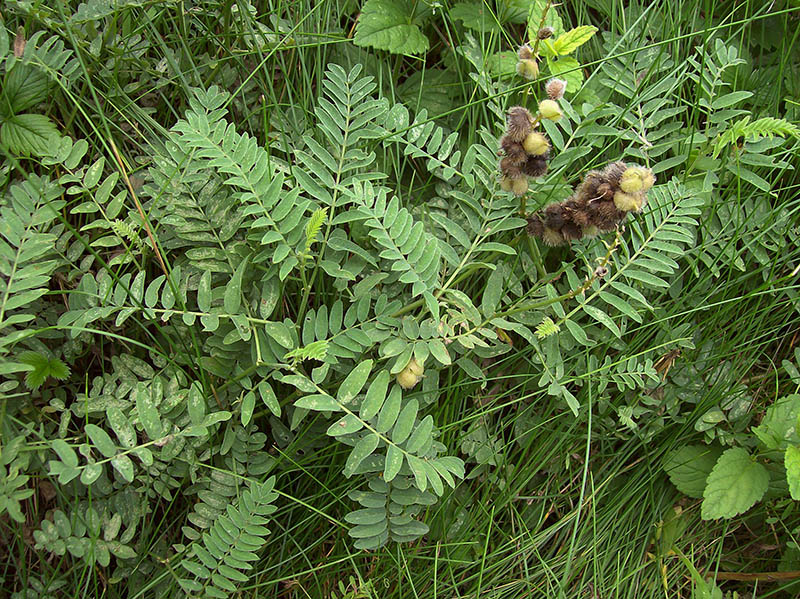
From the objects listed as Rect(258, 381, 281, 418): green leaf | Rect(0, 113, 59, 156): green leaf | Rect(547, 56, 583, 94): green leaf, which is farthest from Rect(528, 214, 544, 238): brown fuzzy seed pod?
Rect(0, 113, 59, 156): green leaf

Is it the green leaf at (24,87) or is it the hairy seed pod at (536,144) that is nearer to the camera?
the hairy seed pod at (536,144)

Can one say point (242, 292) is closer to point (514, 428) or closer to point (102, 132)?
point (102, 132)

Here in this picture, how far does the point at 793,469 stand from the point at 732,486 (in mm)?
191

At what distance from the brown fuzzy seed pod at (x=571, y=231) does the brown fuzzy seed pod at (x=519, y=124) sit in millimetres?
278

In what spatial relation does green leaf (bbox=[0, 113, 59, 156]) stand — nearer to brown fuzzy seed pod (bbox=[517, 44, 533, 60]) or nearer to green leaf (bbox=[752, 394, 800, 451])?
brown fuzzy seed pod (bbox=[517, 44, 533, 60])

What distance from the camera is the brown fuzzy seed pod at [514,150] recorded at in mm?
1774

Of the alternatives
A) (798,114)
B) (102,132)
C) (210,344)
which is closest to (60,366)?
(210,344)

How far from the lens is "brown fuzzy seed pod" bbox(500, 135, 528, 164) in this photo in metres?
1.77

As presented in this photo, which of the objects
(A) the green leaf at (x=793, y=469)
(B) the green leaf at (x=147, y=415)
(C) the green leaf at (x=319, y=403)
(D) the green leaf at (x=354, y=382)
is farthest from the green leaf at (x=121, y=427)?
(A) the green leaf at (x=793, y=469)

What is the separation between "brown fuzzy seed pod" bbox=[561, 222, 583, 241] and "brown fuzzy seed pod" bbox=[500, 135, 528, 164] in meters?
0.22

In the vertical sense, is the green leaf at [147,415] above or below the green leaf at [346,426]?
above

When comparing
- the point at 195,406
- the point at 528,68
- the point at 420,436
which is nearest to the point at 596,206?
the point at 528,68

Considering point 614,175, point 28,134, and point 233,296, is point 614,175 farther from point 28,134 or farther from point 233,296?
point 28,134

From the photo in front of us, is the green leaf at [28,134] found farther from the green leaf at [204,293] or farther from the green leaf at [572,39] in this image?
the green leaf at [572,39]
